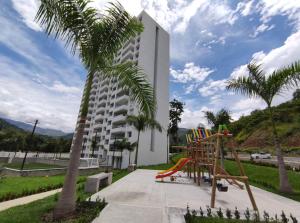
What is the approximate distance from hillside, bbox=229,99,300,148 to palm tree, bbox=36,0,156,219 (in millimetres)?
40408

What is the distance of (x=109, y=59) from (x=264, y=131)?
58.8 m

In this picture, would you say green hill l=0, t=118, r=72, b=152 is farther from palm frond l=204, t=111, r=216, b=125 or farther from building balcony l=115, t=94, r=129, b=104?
palm frond l=204, t=111, r=216, b=125

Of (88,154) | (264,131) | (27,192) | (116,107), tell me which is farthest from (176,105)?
(27,192)

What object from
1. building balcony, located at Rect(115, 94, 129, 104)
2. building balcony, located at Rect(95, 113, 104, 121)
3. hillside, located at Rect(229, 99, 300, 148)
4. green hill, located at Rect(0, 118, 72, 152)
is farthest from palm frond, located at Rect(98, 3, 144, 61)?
green hill, located at Rect(0, 118, 72, 152)

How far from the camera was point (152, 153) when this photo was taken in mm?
38750

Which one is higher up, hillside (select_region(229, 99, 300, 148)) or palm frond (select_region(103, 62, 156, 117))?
hillside (select_region(229, 99, 300, 148))

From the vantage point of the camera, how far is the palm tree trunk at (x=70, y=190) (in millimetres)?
4324

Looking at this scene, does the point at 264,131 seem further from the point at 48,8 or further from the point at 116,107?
the point at 48,8

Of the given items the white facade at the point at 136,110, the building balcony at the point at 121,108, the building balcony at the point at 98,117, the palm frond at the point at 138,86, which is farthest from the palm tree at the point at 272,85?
the building balcony at the point at 98,117

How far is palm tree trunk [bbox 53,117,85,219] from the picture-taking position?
432 cm

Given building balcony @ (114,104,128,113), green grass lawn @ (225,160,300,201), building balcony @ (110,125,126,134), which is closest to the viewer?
green grass lawn @ (225,160,300,201)

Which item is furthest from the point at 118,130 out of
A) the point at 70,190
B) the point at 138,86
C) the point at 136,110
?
the point at 70,190

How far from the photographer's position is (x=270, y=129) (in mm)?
49562

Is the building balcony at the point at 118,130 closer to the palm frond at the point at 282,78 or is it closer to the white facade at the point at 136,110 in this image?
the white facade at the point at 136,110
